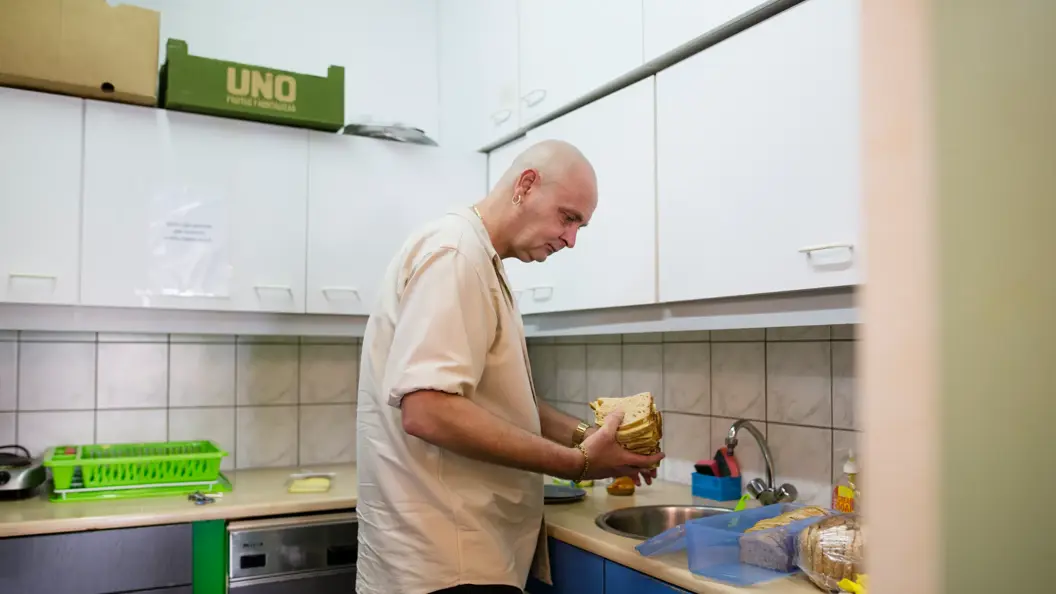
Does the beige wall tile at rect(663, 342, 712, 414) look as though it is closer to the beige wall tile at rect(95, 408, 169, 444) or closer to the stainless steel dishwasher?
the stainless steel dishwasher

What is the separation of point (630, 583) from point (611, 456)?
235mm

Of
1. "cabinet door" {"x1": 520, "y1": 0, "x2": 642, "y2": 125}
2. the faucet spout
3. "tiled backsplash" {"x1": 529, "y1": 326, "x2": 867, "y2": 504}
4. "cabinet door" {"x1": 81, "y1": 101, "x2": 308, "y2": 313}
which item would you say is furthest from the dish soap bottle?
"cabinet door" {"x1": 81, "y1": 101, "x2": 308, "y2": 313}

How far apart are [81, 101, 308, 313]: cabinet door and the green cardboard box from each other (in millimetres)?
66

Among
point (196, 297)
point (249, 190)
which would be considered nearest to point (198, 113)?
point (249, 190)

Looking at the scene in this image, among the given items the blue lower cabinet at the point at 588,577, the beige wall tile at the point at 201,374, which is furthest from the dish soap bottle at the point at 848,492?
the beige wall tile at the point at 201,374

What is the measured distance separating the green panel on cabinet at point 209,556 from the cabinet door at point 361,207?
0.68 m

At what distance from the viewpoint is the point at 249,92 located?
215cm

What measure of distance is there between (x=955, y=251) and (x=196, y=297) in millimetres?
2080

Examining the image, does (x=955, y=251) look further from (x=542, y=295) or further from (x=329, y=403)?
(x=329, y=403)

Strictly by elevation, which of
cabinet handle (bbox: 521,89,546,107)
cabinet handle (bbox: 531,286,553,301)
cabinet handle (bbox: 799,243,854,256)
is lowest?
cabinet handle (bbox: 531,286,553,301)

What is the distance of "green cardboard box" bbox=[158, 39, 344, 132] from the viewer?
6.77ft

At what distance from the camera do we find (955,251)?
1.18 feet

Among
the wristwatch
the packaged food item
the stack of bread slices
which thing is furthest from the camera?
the packaged food item

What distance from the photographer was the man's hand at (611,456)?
4.63ft
